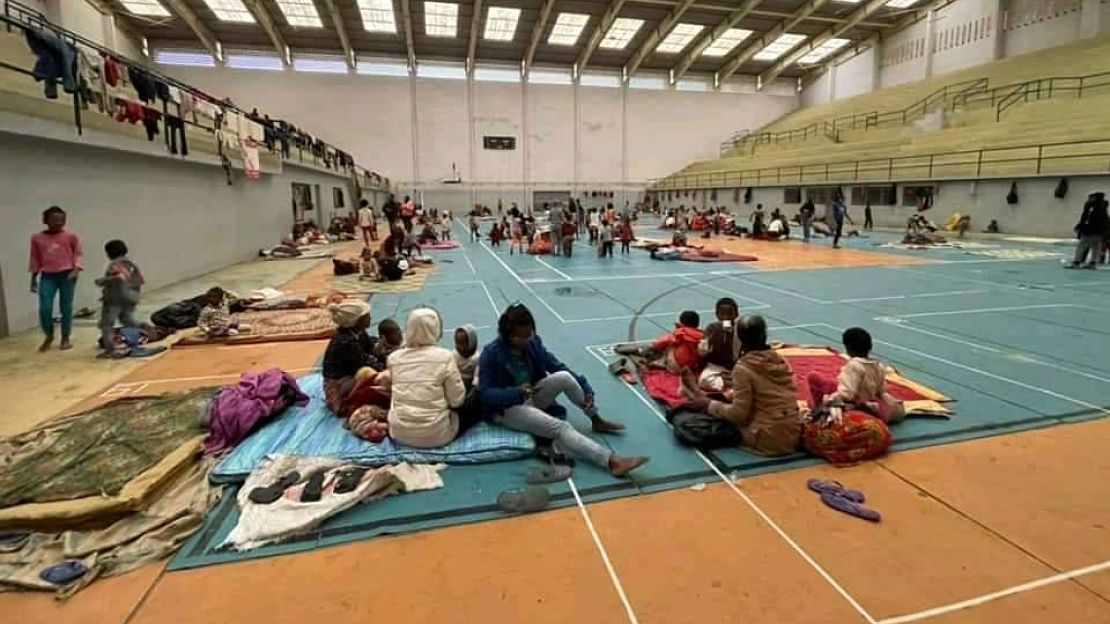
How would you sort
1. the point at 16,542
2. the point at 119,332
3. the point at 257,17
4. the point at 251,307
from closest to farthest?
1. the point at 16,542
2. the point at 119,332
3. the point at 251,307
4. the point at 257,17

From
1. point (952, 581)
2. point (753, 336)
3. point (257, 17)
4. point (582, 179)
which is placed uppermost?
point (257, 17)

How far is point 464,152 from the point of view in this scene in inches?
1695

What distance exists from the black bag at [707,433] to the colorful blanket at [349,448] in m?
1.14

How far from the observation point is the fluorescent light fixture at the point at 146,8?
101 ft

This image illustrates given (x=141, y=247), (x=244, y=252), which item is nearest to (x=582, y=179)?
(x=244, y=252)

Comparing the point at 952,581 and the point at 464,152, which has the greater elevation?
the point at 464,152

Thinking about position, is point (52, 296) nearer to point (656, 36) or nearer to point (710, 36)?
point (656, 36)

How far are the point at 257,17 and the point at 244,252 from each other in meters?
23.9

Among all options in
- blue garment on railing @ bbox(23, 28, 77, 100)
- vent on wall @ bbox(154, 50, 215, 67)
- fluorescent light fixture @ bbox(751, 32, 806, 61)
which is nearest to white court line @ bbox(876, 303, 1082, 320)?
blue garment on railing @ bbox(23, 28, 77, 100)

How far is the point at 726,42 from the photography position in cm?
4034

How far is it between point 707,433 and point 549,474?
1224mm

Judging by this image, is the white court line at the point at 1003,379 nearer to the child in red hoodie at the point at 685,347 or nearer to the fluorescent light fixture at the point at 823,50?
the child in red hoodie at the point at 685,347

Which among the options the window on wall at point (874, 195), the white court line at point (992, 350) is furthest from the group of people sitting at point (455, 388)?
the window on wall at point (874, 195)

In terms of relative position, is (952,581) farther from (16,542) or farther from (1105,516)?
(16,542)
